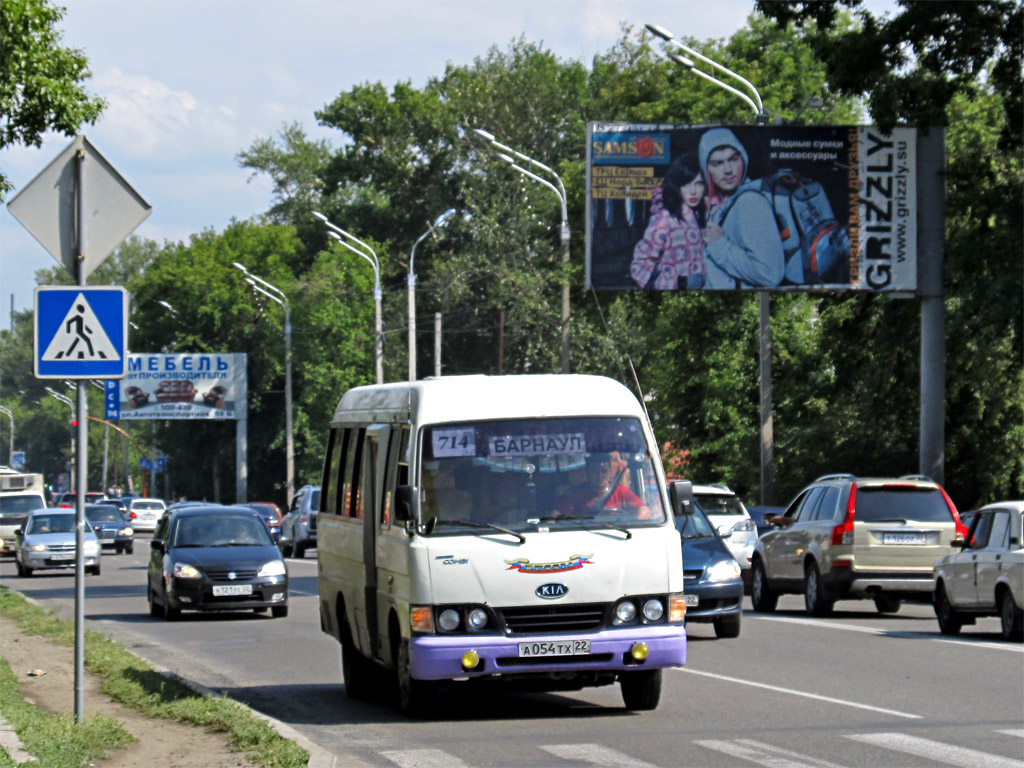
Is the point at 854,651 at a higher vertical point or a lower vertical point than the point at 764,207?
lower

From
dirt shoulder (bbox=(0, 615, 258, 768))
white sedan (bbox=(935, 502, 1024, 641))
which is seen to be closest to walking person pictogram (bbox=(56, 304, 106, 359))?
dirt shoulder (bbox=(0, 615, 258, 768))

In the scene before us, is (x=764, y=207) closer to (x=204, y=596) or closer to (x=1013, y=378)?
(x=1013, y=378)

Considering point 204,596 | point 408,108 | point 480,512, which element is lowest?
point 204,596

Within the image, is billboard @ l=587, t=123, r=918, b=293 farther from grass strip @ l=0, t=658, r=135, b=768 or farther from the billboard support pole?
A: grass strip @ l=0, t=658, r=135, b=768

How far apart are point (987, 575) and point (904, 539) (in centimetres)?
356

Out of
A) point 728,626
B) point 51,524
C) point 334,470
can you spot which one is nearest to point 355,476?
point 334,470

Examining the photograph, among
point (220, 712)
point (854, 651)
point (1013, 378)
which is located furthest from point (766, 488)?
point (220, 712)

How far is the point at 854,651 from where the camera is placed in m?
16.6

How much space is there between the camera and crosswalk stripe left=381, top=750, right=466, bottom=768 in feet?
31.4

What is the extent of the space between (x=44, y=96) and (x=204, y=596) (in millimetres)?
7597

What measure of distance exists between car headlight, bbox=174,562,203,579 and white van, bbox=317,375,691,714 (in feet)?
36.3

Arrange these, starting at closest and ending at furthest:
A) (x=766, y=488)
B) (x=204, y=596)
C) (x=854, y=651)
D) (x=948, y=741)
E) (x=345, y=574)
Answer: (x=948, y=741), (x=345, y=574), (x=854, y=651), (x=204, y=596), (x=766, y=488)

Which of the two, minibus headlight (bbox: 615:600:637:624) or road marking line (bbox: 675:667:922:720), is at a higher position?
minibus headlight (bbox: 615:600:637:624)

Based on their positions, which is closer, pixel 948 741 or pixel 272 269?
pixel 948 741
